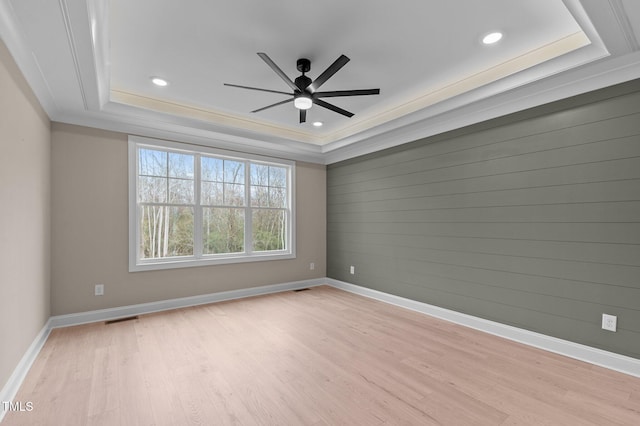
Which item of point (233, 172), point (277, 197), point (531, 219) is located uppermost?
point (233, 172)

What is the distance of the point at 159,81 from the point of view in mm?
3301

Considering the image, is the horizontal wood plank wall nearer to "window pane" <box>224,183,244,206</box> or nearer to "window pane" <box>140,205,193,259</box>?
"window pane" <box>224,183,244,206</box>

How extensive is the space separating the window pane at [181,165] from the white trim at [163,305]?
1826 mm

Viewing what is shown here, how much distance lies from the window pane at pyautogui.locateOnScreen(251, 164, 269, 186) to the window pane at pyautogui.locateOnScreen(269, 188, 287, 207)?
0.68 feet

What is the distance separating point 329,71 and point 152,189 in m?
3.11

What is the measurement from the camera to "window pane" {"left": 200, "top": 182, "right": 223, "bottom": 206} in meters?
4.57

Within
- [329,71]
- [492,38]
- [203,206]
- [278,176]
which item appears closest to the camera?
[329,71]

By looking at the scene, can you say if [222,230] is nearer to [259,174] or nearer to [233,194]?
[233,194]

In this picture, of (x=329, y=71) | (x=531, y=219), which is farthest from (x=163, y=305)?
(x=531, y=219)

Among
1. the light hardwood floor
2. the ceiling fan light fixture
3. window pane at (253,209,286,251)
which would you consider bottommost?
the light hardwood floor

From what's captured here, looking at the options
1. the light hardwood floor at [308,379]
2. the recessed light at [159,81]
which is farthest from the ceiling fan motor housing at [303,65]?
the light hardwood floor at [308,379]

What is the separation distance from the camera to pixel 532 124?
120 inches

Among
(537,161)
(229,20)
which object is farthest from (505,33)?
(229,20)

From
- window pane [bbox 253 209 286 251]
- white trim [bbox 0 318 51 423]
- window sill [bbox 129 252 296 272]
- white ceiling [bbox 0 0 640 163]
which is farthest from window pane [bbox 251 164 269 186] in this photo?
white trim [bbox 0 318 51 423]
